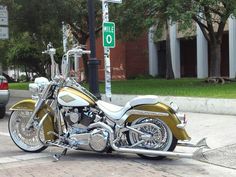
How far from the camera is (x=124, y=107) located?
808 cm

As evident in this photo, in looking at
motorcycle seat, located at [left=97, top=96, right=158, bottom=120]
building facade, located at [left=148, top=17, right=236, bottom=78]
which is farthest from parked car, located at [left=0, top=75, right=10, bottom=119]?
building facade, located at [left=148, top=17, right=236, bottom=78]

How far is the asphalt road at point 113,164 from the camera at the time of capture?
7.21m

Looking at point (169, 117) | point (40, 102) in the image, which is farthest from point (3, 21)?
point (169, 117)

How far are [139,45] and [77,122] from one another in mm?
38060

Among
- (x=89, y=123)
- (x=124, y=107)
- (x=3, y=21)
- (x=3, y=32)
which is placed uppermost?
(x=3, y=21)

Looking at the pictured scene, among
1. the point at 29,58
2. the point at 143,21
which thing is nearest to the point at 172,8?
the point at 143,21

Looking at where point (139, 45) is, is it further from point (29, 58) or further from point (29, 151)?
point (29, 151)

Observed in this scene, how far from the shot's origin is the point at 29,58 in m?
42.6

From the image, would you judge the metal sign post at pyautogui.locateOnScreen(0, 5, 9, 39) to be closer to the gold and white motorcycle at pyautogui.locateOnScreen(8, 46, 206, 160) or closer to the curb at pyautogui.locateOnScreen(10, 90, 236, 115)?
the curb at pyautogui.locateOnScreen(10, 90, 236, 115)

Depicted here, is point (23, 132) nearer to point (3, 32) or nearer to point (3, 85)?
point (3, 85)

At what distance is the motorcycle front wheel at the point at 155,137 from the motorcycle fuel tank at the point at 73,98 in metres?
0.88

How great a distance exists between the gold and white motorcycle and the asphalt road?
Result: 192mm

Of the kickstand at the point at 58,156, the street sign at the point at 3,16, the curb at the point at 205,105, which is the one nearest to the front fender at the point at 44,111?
the kickstand at the point at 58,156

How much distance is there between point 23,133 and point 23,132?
0.06 feet
